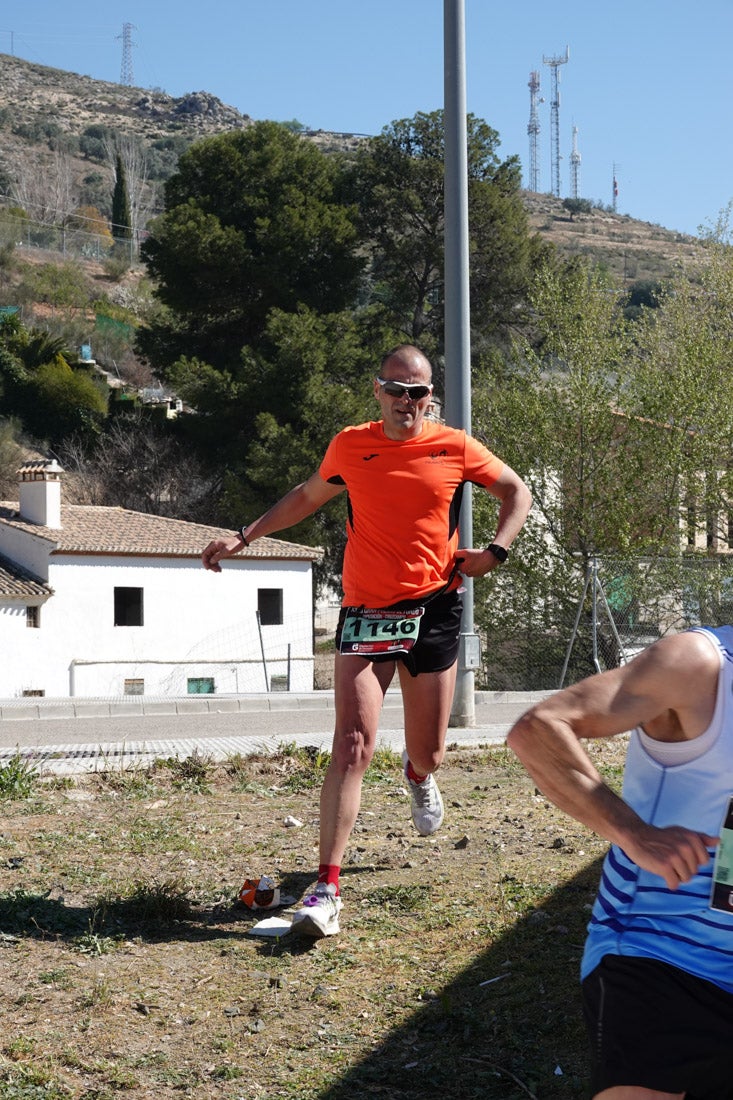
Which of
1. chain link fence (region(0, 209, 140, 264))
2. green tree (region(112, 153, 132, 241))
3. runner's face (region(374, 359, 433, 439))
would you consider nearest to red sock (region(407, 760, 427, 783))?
runner's face (region(374, 359, 433, 439))

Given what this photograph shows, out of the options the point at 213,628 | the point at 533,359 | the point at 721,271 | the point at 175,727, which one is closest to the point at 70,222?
the point at 213,628

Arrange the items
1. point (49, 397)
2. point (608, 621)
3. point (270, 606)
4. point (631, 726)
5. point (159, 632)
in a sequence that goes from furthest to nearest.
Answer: point (49, 397) < point (270, 606) < point (159, 632) < point (608, 621) < point (631, 726)

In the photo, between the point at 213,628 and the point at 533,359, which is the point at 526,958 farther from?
the point at 213,628

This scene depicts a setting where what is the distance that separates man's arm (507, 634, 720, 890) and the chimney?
125 ft

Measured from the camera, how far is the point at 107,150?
440ft

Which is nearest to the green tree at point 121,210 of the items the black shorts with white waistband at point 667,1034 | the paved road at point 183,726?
the paved road at point 183,726

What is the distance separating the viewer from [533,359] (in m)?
23.3

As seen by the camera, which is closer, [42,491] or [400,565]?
[400,565]

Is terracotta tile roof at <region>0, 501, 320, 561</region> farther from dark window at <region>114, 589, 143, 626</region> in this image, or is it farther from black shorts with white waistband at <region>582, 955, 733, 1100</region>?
black shorts with white waistband at <region>582, 955, 733, 1100</region>

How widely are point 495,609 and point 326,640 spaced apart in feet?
78.3

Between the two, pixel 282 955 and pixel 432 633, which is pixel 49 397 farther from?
pixel 282 955

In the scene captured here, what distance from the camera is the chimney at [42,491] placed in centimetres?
3938

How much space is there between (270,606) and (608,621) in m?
25.0

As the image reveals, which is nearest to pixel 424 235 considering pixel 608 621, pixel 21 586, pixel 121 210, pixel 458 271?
pixel 21 586
